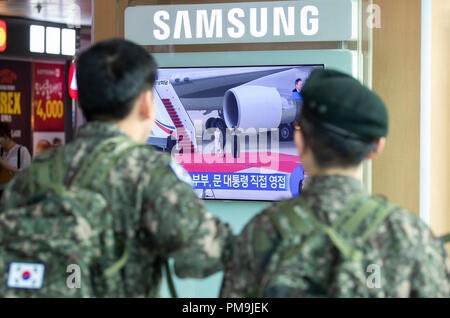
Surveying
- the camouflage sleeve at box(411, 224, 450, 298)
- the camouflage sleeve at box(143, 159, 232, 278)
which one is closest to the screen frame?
the camouflage sleeve at box(143, 159, 232, 278)

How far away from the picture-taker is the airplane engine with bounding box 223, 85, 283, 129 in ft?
13.5

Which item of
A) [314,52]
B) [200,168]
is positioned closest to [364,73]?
[314,52]

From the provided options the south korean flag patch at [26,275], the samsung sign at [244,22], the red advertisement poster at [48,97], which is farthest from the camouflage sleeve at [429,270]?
the red advertisement poster at [48,97]

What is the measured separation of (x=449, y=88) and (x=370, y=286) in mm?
3531

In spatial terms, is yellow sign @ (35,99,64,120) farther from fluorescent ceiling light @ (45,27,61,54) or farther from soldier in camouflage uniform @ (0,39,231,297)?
soldier in camouflage uniform @ (0,39,231,297)

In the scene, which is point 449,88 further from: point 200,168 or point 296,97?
point 200,168

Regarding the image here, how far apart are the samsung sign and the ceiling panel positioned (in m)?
3.46

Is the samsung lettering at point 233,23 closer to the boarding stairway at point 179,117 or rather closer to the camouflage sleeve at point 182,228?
the boarding stairway at point 179,117

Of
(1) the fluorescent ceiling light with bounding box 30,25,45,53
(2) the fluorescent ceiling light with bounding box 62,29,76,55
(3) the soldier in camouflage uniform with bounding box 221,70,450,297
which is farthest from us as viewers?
(2) the fluorescent ceiling light with bounding box 62,29,76,55

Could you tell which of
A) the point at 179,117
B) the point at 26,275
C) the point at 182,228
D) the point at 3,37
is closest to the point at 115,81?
the point at 182,228

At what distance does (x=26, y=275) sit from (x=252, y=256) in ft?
1.78

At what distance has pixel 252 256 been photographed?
4.50 ft

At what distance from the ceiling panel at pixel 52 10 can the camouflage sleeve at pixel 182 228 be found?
652cm

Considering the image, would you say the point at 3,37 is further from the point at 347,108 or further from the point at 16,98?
the point at 347,108
